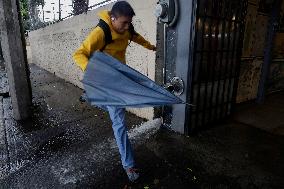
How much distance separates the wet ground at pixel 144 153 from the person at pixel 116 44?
362mm

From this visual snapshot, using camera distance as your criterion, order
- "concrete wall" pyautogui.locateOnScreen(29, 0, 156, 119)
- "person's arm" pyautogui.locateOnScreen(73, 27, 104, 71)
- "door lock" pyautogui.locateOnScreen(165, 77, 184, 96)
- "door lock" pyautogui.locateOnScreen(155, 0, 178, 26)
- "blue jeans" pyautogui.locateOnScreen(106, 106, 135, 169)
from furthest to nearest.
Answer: "concrete wall" pyautogui.locateOnScreen(29, 0, 156, 119), "door lock" pyautogui.locateOnScreen(165, 77, 184, 96), "door lock" pyautogui.locateOnScreen(155, 0, 178, 26), "blue jeans" pyautogui.locateOnScreen(106, 106, 135, 169), "person's arm" pyautogui.locateOnScreen(73, 27, 104, 71)

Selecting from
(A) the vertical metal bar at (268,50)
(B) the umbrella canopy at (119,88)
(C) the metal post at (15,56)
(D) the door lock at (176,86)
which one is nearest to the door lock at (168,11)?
(D) the door lock at (176,86)

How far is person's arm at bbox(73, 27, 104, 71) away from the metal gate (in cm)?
169

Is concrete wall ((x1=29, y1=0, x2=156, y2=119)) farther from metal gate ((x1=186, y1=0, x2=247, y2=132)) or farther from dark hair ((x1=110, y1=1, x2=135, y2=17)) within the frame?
dark hair ((x1=110, y1=1, x2=135, y2=17))

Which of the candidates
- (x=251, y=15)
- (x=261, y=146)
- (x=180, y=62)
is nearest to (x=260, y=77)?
(x=251, y=15)

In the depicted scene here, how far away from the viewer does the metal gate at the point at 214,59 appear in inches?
145

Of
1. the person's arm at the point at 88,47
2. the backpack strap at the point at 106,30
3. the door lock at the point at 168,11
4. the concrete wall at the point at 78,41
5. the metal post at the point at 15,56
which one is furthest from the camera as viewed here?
the metal post at the point at 15,56

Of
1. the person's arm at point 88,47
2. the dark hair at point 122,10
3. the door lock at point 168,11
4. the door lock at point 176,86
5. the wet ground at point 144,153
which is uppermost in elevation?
the door lock at point 168,11

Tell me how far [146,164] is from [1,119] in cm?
374

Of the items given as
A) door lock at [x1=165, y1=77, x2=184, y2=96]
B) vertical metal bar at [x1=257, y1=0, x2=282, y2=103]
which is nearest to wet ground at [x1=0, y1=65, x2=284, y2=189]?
door lock at [x1=165, y1=77, x2=184, y2=96]

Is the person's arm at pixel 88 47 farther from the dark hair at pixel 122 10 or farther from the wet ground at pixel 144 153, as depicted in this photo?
the wet ground at pixel 144 153

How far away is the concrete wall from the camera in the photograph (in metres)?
4.36

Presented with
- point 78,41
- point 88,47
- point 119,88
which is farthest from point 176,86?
point 78,41

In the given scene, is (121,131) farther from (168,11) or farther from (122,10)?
(168,11)
